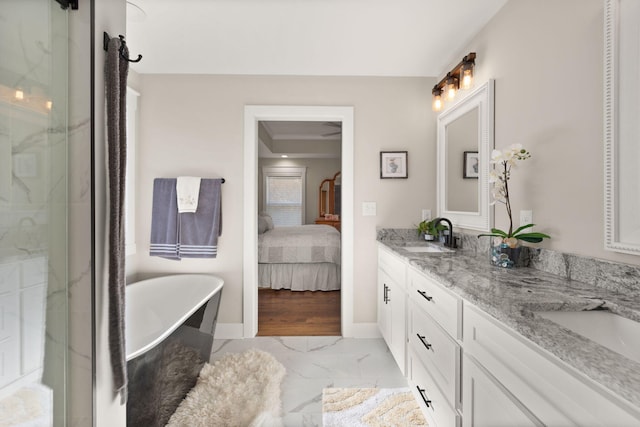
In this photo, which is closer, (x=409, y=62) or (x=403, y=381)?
(x=403, y=381)

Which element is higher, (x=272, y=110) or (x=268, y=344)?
(x=272, y=110)

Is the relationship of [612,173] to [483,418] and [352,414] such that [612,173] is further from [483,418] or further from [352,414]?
[352,414]

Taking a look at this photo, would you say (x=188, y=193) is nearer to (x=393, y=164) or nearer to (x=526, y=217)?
(x=393, y=164)

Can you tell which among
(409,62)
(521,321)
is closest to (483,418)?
(521,321)

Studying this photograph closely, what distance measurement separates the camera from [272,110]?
8.41 ft

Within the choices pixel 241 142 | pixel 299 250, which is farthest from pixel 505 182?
pixel 299 250

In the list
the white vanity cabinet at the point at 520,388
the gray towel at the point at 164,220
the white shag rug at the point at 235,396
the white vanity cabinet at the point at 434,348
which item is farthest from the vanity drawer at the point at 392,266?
the gray towel at the point at 164,220

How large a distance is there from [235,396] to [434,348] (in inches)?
48.1

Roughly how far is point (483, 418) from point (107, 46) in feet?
6.12

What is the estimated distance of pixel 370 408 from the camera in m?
1.70

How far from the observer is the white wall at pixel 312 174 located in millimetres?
7145

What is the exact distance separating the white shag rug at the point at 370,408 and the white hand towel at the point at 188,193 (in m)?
1.80

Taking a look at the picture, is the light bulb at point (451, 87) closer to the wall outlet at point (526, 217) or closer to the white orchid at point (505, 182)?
the white orchid at point (505, 182)

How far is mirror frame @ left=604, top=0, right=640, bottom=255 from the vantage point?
1.05m
